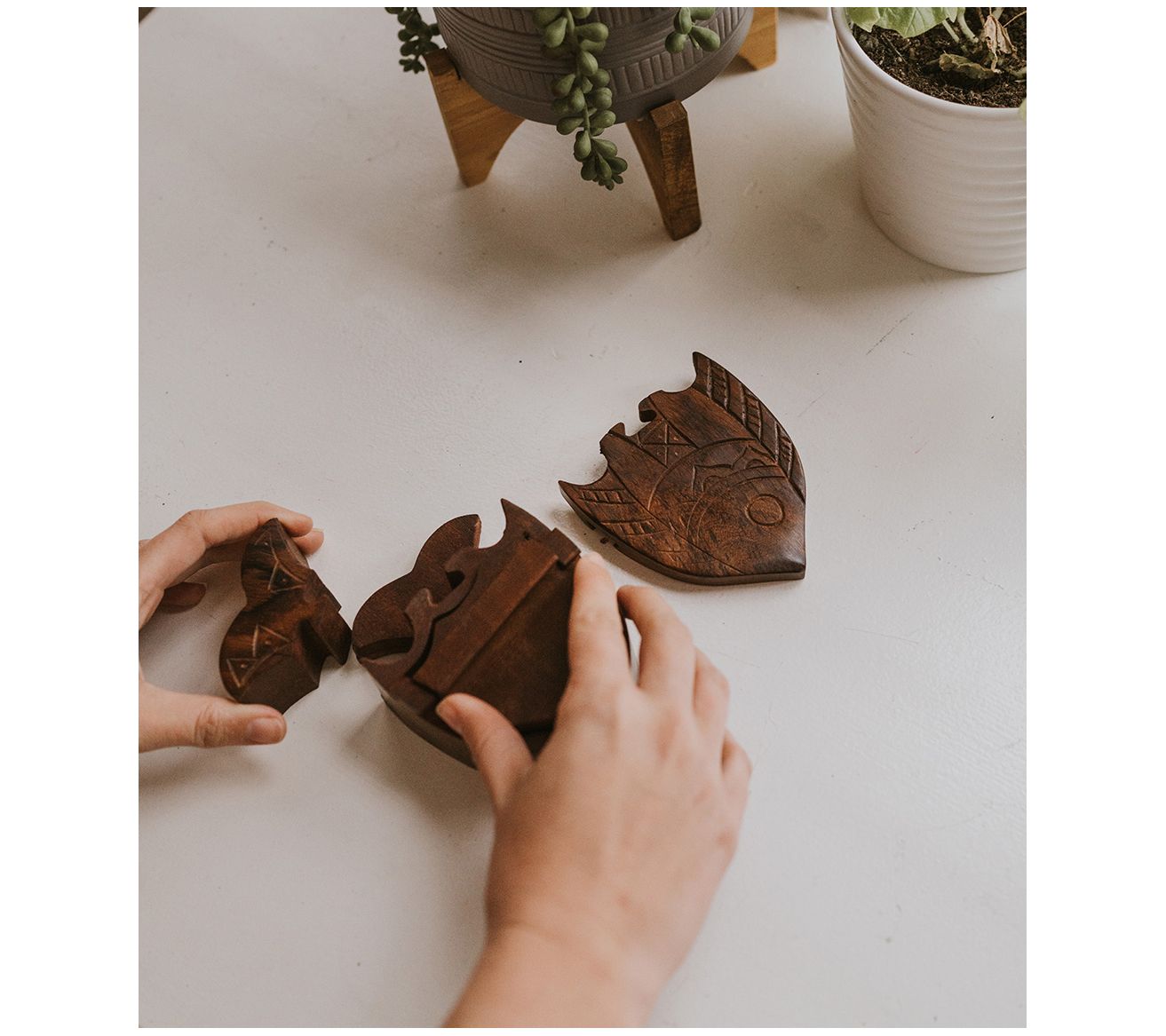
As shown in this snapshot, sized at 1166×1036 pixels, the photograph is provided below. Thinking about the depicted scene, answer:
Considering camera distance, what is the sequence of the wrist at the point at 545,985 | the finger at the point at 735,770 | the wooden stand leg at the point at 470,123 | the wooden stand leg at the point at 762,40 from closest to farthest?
the wrist at the point at 545,985 → the finger at the point at 735,770 → the wooden stand leg at the point at 470,123 → the wooden stand leg at the point at 762,40

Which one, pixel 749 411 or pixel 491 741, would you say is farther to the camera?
pixel 749 411

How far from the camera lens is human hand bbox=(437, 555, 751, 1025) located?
0.76 m

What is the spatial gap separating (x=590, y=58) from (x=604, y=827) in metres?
0.70

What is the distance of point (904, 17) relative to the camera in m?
1.03

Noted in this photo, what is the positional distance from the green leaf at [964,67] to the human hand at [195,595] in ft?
2.67

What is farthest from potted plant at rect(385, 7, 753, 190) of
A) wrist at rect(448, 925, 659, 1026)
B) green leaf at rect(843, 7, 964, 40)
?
wrist at rect(448, 925, 659, 1026)

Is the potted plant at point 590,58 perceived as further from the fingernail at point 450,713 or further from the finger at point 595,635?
the fingernail at point 450,713

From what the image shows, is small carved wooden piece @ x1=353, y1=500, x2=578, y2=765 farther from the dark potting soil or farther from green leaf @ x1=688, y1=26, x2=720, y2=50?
the dark potting soil

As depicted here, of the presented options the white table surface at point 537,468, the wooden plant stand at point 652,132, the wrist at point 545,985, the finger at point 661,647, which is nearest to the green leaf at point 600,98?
the wooden plant stand at point 652,132

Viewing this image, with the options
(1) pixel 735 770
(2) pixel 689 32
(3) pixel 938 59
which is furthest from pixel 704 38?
(1) pixel 735 770

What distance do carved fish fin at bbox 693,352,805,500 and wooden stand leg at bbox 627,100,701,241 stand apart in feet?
0.65

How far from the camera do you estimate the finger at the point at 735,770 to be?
85cm

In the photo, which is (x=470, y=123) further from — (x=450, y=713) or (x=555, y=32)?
(x=450, y=713)

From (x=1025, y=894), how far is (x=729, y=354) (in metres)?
0.61
